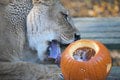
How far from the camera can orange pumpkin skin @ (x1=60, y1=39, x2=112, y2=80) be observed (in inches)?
138

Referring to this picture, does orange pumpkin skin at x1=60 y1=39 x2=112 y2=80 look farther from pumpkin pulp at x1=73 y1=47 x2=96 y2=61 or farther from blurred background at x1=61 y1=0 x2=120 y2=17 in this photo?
blurred background at x1=61 y1=0 x2=120 y2=17

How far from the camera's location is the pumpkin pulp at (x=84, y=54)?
354cm

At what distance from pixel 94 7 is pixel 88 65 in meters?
6.68

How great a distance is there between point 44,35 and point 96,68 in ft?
2.15

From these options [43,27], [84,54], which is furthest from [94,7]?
[84,54]

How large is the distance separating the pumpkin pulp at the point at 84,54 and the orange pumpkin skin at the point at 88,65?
2 centimetres

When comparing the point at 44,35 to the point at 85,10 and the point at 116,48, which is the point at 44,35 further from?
the point at 85,10

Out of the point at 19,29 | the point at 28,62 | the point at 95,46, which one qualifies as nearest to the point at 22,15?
the point at 19,29

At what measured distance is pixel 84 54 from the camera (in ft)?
11.6

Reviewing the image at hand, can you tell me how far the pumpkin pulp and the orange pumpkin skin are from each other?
0.08 ft

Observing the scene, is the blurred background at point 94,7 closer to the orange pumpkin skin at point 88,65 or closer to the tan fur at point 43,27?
the tan fur at point 43,27

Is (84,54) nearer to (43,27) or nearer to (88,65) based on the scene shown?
(88,65)

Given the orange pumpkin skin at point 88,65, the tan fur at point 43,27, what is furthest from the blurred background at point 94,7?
the orange pumpkin skin at point 88,65

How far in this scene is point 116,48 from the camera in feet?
16.8
